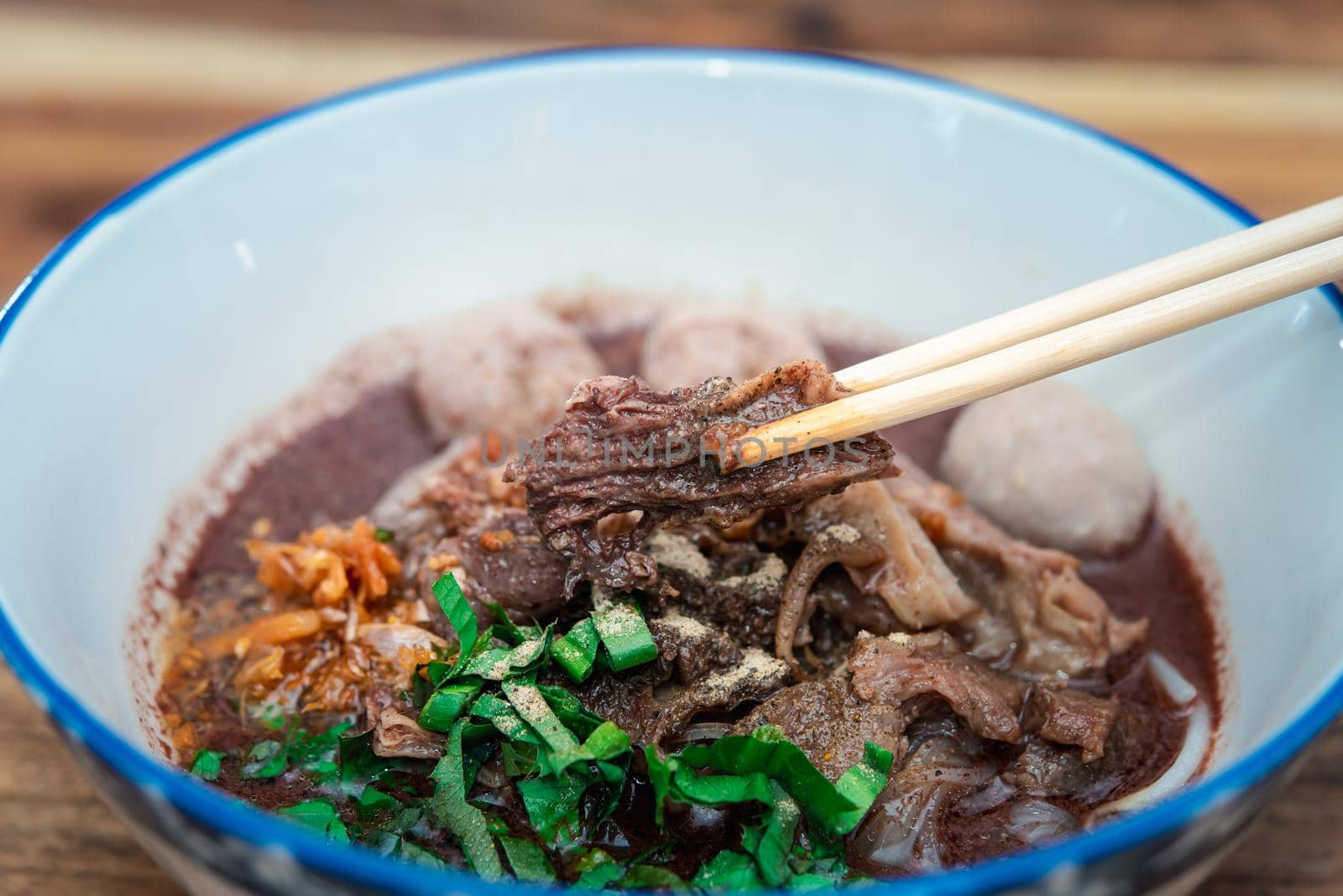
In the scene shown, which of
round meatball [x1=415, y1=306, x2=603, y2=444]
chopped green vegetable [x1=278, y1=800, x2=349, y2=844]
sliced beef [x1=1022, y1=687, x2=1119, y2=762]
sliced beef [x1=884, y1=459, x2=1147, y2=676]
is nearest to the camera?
chopped green vegetable [x1=278, y1=800, x2=349, y2=844]

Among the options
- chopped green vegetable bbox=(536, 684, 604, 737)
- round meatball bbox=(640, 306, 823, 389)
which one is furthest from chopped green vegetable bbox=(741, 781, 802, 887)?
round meatball bbox=(640, 306, 823, 389)

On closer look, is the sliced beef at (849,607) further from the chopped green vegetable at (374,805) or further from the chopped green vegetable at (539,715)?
the chopped green vegetable at (374,805)

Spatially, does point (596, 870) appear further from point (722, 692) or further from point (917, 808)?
point (917, 808)

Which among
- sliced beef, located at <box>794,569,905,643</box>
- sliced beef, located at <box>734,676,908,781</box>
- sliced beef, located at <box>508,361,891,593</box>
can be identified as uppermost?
sliced beef, located at <box>508,361,891,593</box>

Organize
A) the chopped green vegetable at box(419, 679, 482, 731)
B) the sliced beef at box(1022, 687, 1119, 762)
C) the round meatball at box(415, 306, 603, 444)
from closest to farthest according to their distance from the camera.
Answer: the chopped green vegetable at box(419, 679, 482, 731)
the sliced beef at box(1022, 687, 1119, 762)
the round meatball at box(415, 306, 603, 444)

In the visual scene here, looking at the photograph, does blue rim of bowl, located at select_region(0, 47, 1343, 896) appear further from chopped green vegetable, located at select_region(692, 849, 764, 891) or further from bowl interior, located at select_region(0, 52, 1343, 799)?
bowl interior, located at select_region(0, 52, 1343, 799)

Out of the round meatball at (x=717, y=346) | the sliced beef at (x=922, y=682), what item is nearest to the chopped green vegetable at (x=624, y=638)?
the sliced beef at (x=922, y=682)

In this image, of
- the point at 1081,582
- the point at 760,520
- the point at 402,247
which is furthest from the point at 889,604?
the point at 402,247
